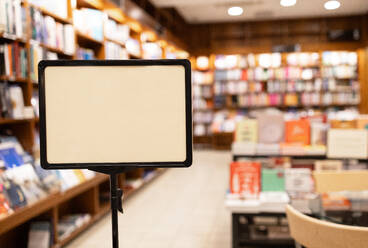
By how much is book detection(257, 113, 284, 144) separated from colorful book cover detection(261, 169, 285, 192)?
1006mm

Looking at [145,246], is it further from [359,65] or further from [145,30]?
[359,65]

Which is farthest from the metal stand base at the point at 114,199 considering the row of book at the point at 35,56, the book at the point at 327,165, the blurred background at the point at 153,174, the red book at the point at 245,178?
the book at the point at 327,165

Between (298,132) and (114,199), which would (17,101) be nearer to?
(114,199)

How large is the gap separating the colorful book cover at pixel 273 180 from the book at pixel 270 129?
1.01 metres

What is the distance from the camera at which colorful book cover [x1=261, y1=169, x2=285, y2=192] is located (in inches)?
121

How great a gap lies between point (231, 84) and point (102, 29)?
19.2 feet

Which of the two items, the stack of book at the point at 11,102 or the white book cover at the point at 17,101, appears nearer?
the stack of book at the point at 11,102

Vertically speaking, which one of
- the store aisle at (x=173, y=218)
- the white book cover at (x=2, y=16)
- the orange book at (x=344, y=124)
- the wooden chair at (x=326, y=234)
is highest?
the white book cover at (x=2, y=16)

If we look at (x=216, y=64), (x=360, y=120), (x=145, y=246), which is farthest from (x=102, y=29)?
(x=216, y=64)

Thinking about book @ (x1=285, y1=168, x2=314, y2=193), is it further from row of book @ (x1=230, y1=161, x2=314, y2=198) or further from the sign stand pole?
the sign stand pole

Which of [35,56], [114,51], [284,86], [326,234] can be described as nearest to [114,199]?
[326,234]

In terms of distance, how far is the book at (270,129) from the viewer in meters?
4.04

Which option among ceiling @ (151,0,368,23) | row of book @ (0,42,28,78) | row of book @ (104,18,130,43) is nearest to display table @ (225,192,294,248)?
row of book @ (0,42,28,78)

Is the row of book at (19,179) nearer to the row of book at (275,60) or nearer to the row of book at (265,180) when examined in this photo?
the row of book at (265,180)
